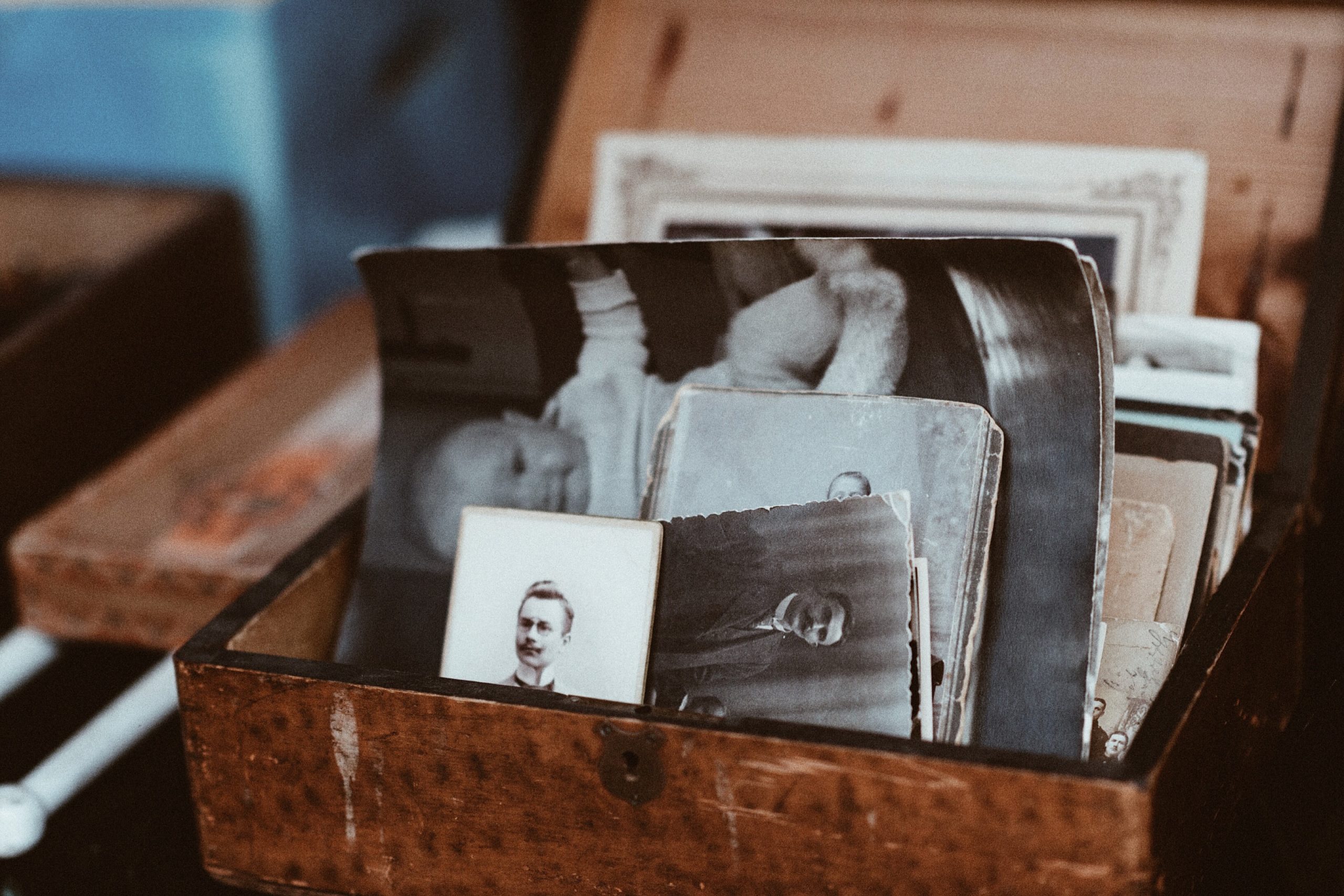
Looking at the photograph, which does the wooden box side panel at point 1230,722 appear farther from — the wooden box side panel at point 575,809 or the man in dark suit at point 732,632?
the man in dark suit at point 732,632

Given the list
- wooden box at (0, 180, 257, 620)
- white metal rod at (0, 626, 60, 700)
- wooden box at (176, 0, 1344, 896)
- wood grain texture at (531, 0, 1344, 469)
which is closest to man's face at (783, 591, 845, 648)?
Result: wooden box at (176, 0, 1344, 896)

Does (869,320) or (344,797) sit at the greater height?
(869,320)

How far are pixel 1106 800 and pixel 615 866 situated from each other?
23cm

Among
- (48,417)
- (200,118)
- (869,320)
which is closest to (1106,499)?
(869,320)

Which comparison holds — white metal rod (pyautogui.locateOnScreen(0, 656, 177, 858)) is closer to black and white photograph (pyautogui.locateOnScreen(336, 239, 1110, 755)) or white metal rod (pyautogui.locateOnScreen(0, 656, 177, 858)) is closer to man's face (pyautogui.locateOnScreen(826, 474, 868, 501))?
black and white photograph (pyautogui.locateOnScreen(336, 239, 1110, 755))

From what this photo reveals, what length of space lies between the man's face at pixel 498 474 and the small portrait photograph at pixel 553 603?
5 cm

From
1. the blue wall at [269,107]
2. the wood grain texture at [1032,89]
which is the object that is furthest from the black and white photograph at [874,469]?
the blue wall at [269,107]

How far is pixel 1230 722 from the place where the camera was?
2.01 feet

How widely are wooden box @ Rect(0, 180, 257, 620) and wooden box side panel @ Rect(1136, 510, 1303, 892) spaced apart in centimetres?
95

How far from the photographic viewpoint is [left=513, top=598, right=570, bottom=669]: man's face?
67cm

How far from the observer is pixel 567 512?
71 cm

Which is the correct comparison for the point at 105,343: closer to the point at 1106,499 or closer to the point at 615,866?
the point at 615,866

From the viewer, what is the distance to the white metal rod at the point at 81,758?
72 centimetres

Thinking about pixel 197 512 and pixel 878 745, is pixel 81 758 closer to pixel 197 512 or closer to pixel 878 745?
pixel 197 512
